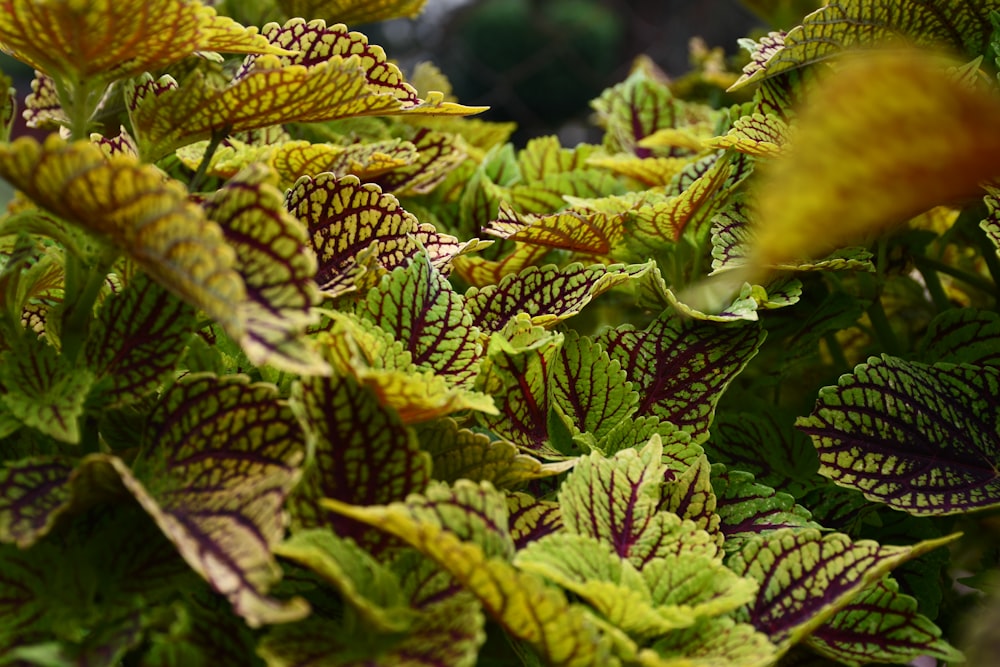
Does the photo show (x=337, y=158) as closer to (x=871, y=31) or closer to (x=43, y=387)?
(x=43, y=387)

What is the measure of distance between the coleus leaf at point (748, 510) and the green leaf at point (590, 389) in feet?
0.22

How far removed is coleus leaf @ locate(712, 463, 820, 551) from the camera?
52 cm

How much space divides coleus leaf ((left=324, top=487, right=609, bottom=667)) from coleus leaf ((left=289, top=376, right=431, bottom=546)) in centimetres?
4

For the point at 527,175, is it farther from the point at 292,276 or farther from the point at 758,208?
the point at 292,276

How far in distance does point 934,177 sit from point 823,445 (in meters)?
0.28

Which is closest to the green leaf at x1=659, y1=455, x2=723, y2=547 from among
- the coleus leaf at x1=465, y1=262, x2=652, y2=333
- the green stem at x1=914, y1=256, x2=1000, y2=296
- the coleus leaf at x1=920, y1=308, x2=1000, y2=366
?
the coleus leaf at x1=465, y1=262, x2=652, y2=333

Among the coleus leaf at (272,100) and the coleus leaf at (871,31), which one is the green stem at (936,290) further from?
the coleus leaf at (272,100)

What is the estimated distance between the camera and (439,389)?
433mm

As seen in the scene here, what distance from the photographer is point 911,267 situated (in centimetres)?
71

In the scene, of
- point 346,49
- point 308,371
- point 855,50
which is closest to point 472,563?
point 308,371

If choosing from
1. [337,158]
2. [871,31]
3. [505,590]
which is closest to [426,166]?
[337,158]

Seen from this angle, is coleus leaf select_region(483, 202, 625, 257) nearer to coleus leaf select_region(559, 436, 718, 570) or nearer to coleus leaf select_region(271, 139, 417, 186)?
coleus leaf select_region(271, 139, 417, 186)

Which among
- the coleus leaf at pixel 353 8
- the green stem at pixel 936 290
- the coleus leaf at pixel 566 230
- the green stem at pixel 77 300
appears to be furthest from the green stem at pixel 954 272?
the green stem at pixel 77 300

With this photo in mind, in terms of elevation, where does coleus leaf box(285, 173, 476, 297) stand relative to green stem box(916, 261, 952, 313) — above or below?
above
